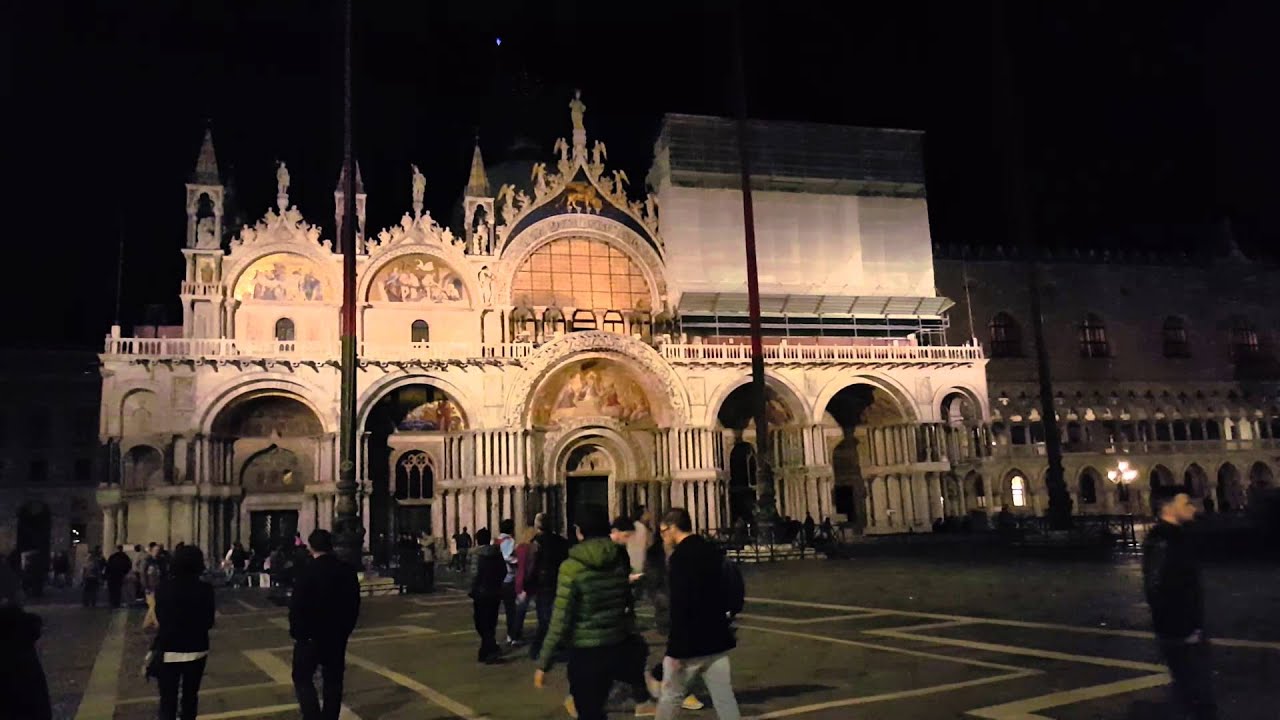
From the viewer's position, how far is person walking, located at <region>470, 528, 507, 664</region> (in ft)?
36.5

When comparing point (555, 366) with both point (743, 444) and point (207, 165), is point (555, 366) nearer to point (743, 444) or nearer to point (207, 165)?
point (743, 444)

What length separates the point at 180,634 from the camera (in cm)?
700

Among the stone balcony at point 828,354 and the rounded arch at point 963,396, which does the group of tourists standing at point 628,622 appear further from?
the rounded arch at point 963,396

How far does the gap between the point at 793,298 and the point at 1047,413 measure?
1684 centimetres

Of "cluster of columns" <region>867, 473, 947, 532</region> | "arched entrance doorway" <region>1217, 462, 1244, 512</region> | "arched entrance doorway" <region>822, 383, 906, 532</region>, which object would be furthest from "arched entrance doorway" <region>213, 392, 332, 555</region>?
"arched entrance doorway" <region>1217, 462, 1244, 512</region>

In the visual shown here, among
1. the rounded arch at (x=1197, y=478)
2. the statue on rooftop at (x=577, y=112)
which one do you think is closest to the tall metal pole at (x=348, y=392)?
the statue on rooftop at (x=577, y=112)

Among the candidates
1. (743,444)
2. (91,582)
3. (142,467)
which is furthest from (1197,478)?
(91,582)

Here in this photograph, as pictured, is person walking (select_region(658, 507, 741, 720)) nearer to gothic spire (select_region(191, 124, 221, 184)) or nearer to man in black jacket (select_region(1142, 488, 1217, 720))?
man in black jacket (select_region(1142, 488, 1217, 720))

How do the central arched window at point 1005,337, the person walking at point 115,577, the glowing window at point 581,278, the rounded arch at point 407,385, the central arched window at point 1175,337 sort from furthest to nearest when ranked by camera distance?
the central arched window at point 1175,337 < the central arched window at point 1005,337 < the glowing window at point 581,278 < the rounded arch at point 407,385 < the person walking at point 115,577

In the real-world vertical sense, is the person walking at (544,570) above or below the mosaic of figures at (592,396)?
below

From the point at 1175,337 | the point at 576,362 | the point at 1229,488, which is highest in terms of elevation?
the point at 1175,337

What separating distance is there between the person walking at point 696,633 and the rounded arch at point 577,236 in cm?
3142

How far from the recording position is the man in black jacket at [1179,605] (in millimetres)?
5723

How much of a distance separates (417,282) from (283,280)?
5.09 meters
